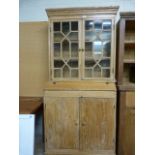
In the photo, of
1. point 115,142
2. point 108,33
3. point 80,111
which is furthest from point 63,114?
point 108,33

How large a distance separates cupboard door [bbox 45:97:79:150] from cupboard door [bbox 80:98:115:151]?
3.2 inches

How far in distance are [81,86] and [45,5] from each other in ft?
5.01

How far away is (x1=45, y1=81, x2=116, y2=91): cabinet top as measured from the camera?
285cm

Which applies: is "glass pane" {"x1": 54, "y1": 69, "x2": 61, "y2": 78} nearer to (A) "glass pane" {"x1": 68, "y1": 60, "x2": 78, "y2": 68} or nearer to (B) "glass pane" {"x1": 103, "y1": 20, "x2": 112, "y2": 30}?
(A) "glass pane" {"x1": 68, "y1": 60, "x2": 78, "y2": 68}

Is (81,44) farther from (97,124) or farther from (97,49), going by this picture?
(97,124)

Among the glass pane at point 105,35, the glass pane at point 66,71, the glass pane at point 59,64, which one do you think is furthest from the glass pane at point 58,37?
the glass pane at point 105,35

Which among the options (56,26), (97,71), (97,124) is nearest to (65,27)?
(56,26)

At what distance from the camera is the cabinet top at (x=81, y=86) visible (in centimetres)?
285

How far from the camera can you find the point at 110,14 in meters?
2.86

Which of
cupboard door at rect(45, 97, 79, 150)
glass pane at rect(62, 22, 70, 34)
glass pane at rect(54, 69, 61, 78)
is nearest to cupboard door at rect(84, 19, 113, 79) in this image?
glass pane at rect(62, 22, 70, 34)

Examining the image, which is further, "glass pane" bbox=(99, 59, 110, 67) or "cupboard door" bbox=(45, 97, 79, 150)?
"glass pane" bbox=(99, 59, 110, 67)

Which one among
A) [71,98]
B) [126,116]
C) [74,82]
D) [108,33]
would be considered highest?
[108,33]
